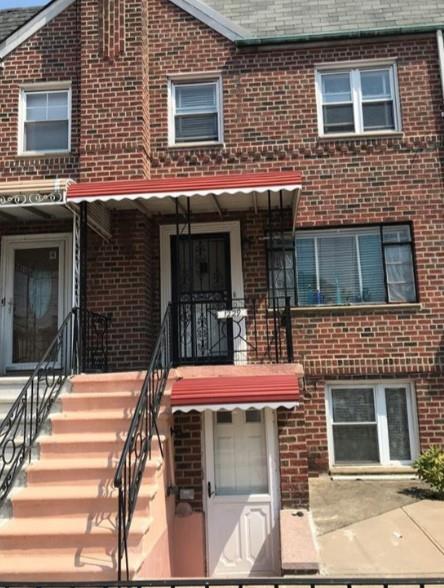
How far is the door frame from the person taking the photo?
9070mm

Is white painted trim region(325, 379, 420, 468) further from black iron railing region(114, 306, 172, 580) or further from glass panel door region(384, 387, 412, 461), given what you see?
black iron railing region(114, 306, 172, 580)

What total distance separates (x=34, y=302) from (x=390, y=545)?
6661mm

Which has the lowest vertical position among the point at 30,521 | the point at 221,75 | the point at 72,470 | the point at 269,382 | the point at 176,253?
the point at 30,521

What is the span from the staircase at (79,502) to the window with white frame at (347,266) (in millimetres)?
3480

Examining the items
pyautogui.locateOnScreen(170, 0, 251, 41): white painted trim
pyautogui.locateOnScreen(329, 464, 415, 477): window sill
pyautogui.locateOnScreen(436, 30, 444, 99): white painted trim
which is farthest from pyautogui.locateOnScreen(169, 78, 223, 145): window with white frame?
pyautogui.locateOnScreen(329, 464, 415, 477): window sill

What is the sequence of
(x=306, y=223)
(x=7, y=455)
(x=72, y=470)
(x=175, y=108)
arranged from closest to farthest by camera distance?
(x=72, y=470) < (x=7, y=455) < (x=306, y=223) < (x=175, y=108)

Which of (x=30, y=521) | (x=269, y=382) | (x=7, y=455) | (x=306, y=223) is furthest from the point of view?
(x=306, y=223)

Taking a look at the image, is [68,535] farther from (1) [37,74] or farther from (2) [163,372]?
(1) [37,74]

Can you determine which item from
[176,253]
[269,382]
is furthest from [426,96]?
[269,382]

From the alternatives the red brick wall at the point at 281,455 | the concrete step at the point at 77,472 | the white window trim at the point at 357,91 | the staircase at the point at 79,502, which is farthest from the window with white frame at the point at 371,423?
the white window trim at the point at 357,91

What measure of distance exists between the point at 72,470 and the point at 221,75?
717 cm

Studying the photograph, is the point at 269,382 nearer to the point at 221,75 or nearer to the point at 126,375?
the point at 126,375

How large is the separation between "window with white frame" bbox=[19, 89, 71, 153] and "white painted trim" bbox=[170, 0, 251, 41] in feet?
8.75

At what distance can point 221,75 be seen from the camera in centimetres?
956
